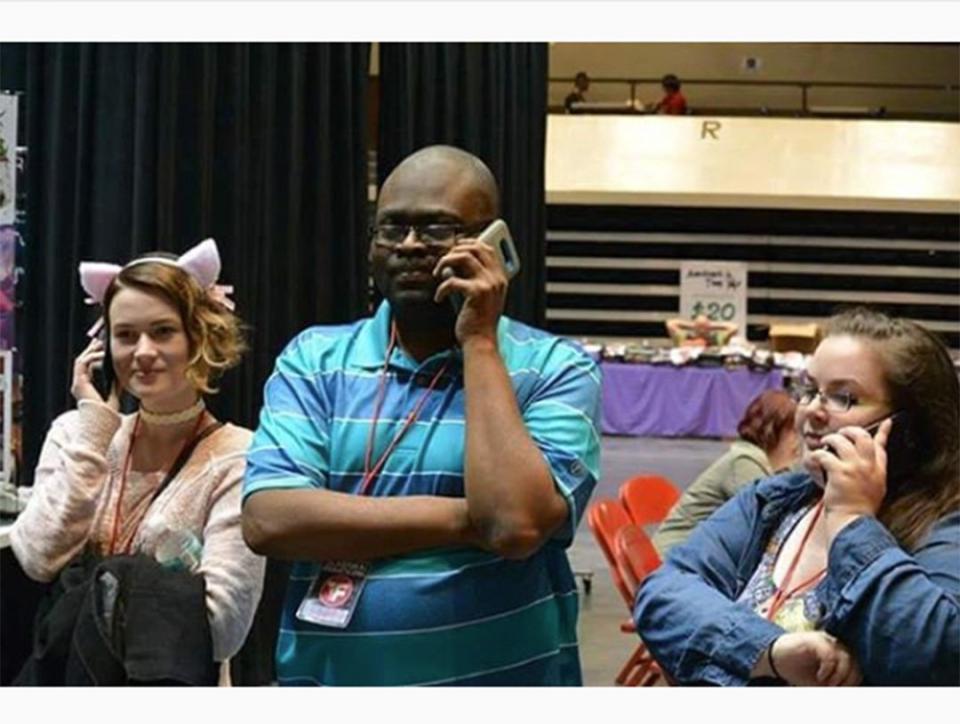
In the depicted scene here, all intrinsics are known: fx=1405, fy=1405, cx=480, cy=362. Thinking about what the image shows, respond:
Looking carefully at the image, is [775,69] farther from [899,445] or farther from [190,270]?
[899,445]

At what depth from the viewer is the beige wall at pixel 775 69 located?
19547 mm

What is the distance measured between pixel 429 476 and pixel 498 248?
1.03 ft

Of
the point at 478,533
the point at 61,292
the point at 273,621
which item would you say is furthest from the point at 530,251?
the point at 478,533

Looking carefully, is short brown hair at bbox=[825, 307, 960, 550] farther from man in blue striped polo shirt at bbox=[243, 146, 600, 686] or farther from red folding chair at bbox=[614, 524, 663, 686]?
red folding chair at bbox=[614, 524, 663, 686]

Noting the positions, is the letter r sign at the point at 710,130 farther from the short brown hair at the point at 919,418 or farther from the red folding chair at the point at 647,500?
the short brown hair at the point at 919,418

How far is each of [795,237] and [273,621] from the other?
15896mm

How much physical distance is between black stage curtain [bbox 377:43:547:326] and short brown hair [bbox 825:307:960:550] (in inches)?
174

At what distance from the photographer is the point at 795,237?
19.8 m

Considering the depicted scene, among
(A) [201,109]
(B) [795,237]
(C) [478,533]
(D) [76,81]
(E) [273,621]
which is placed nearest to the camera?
(C) [478,533]

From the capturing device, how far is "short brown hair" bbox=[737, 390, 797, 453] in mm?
4977

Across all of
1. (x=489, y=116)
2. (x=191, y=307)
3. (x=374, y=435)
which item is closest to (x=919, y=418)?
(x=374, y=435)

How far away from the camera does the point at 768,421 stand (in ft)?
16.4

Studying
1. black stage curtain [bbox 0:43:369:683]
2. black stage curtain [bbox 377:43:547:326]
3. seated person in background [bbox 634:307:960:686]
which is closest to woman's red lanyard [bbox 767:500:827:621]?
seated person in background [bbox 634:307:960:686]
